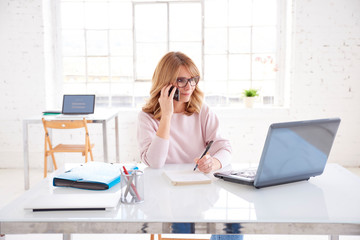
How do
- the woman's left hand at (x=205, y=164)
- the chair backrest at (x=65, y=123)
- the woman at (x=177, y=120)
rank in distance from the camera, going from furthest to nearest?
the chair backrest at (x=65, y=123) → the woman at (x=177, y=120) → the woman's left hand at (x=205, y=164)

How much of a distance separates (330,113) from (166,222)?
3.94 metres

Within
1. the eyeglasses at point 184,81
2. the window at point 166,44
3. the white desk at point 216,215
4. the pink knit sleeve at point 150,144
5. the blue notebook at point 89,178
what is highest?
the window at point 166,44

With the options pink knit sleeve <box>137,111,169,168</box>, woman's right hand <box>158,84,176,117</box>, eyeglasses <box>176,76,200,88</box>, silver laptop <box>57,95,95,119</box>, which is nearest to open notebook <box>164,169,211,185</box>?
pink knit sleeve <box>137,111,169,168</box>

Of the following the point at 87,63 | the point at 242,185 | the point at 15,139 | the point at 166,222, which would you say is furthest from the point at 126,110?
the point at 166,222

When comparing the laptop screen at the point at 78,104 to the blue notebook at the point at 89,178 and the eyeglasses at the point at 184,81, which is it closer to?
the eyeglasses at the point at 184,81

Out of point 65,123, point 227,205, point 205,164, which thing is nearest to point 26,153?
point 65,123

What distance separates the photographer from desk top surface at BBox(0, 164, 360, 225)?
111 cm

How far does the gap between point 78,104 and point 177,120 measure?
216 centimetres

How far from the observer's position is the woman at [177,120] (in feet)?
6.30

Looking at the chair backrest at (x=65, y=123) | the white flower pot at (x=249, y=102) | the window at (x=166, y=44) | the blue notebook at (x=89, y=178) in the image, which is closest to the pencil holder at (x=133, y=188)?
the blue notebook at (x=89, y=178)

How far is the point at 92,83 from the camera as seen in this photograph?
4875 mm

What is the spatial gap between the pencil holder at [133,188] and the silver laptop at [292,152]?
39 cm

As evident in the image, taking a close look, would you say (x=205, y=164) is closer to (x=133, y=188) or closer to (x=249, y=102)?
(x=133, y=188)

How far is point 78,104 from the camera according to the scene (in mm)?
4031
